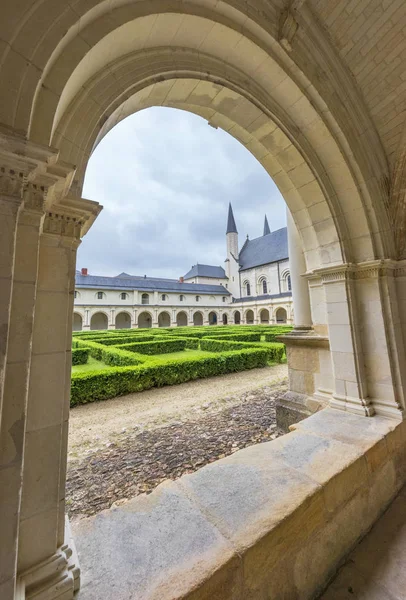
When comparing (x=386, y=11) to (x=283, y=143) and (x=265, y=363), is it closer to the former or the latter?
(x=283, y=143)

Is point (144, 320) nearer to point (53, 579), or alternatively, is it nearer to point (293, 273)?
point (293, 273)

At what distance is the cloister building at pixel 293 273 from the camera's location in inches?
34.4

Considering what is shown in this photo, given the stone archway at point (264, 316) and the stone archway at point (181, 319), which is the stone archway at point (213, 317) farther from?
the stone archway at point (264, 316)

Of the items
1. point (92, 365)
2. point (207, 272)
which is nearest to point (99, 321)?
point (207, 272)

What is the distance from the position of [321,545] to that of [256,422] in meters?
2.26

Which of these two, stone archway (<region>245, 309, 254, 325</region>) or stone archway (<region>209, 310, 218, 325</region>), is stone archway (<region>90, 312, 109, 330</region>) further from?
stone archway (<region>245, 309, 254, 325</region>)

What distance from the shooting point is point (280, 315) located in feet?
101

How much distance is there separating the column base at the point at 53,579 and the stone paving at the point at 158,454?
145 cm

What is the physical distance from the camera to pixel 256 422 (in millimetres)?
3623

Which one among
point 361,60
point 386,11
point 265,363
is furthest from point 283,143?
point 265,363

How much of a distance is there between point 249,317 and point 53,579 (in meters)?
33.9

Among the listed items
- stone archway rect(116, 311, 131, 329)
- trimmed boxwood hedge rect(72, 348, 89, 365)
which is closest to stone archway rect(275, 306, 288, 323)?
stone archway rect(116, 311, 131, 329)

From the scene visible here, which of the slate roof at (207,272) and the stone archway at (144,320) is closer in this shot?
the stone archway at (144,320)

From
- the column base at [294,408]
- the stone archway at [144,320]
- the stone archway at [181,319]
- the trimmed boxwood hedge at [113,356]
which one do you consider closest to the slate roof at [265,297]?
the stone archway at [181,319]
